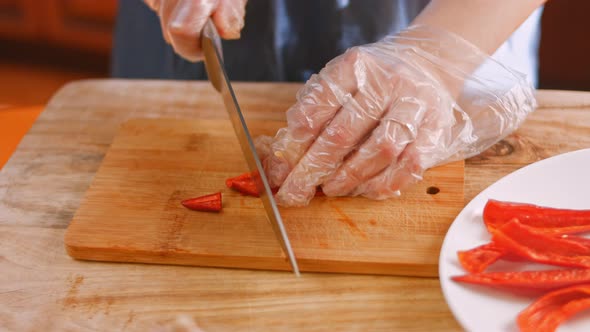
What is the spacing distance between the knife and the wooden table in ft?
0.31

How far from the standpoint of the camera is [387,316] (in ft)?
3.96

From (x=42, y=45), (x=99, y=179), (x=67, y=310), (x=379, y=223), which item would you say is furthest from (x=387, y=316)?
(x=42, y=45)

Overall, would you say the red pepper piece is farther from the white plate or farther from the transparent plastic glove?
the white plate

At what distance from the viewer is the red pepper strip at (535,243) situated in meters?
1.20

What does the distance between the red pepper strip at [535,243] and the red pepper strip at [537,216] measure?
0.05m

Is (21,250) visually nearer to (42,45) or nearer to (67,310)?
(67,310)

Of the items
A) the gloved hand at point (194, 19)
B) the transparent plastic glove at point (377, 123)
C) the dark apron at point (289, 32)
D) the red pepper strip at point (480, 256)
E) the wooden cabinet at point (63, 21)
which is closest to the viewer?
the red pepper strip at point (480, 256)

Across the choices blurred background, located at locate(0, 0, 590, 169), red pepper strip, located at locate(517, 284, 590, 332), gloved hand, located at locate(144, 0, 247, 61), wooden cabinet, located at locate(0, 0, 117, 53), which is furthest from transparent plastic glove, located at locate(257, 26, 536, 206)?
wooden cabinet, located at locate(0, 0, 117, 53)

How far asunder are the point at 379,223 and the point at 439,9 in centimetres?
55

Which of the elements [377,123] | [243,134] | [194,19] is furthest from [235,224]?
[194,19]

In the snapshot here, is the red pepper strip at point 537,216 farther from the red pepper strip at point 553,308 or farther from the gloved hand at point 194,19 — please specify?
the gloved hand at point 194,19

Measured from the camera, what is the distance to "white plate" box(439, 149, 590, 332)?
1.09 m

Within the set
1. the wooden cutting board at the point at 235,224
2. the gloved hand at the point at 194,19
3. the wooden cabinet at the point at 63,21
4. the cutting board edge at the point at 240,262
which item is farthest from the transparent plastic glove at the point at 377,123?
the wooden cabinet at the point at 63,21

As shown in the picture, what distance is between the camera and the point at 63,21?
3994mm
